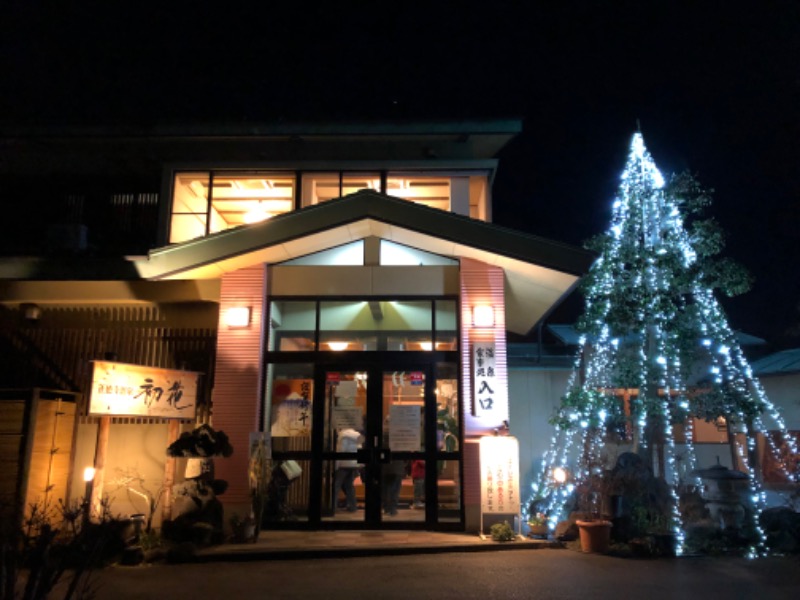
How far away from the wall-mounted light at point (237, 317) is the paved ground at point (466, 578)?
3.65 m

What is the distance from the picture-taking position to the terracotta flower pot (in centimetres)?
812

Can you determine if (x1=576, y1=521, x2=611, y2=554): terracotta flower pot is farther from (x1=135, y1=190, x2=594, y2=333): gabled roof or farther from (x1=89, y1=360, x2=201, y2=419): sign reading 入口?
(x1=89, y1=360, x2=201, y2=419): sign reading 入口

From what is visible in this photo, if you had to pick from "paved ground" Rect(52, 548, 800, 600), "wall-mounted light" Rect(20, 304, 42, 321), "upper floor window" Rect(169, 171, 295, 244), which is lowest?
"paved ground" Rect(52, 548, 800, 600)

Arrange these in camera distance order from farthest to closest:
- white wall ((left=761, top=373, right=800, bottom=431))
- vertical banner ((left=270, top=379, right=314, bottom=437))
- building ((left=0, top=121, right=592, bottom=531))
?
white wall ((left=761, top=373, right=800, bottom=431))
vertical banner ((left=270, top=379, right=314, bottom=437))
building ((left=0, top=121, right=592, bottom=531))

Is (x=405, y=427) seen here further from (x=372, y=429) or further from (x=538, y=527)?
(x=538, y=527)

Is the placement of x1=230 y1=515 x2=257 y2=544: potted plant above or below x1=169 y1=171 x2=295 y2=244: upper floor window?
below

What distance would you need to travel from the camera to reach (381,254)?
10.2 meters

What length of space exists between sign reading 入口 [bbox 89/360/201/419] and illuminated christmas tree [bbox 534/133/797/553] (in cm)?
616

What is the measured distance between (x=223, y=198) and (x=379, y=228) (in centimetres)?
468

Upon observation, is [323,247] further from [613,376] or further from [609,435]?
[609,435]

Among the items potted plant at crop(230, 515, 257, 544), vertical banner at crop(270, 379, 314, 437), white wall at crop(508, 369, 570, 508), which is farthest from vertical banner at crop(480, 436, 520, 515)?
white wall at crop(508, 369, 570, 508)

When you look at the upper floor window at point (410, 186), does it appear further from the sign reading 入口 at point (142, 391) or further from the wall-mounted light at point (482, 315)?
the sign reading 入口 at point (142, 391)

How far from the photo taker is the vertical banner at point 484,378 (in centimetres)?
936

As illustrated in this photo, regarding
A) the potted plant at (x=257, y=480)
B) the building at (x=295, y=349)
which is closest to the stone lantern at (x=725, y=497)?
the building at (x=295, y=349)
